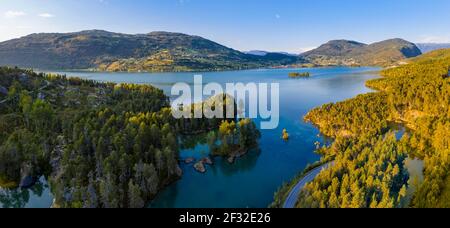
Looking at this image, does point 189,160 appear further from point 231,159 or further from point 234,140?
point 234,140

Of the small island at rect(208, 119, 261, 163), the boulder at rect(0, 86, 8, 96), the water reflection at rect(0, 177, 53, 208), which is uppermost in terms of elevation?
the boulder at rect(0, 86, 8, 96)

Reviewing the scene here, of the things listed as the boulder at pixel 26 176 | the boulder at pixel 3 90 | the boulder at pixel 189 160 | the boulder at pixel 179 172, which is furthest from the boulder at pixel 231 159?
the boulder at pixel 3 90

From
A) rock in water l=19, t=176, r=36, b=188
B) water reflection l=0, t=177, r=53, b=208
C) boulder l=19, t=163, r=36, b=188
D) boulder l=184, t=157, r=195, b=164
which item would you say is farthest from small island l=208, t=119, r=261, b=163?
rock in water l=19, t=176, r=36, b=188

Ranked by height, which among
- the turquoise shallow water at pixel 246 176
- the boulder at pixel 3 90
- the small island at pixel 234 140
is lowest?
the turquoise shallow water at pixel 246 176

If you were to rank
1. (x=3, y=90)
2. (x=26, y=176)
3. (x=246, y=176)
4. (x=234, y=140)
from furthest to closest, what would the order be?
1. (x=3, y=90)
2. (x=234, y=140)
3. (x=246, y=176)
4. (x=26, y=176)

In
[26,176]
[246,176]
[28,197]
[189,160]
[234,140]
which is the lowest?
[28,197]

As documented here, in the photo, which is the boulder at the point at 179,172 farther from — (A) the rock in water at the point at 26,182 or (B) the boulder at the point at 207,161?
(A) the rock in water at the point at 26,182

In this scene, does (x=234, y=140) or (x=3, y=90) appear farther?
(x=3, y=90)

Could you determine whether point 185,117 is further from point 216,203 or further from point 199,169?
point 216,203

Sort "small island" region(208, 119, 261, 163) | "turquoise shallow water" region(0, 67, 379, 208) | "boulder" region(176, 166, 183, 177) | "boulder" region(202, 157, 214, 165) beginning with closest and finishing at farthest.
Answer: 1. "turquoise shallow water" region(0, 67, 379, 208)
2. "boulder" region(176, 166, 183, 177)
3. "boulder" region(202, 157, 214, 165)
4. "small island" region(208, 119, 261, 163)

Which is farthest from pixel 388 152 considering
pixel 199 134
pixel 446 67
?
pixel 446 67

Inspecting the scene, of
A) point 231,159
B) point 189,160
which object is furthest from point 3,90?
point 231,159

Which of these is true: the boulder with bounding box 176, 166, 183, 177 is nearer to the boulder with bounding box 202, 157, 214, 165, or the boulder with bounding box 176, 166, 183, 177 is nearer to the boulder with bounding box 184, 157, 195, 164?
the boulder with bounding box 184, 157, 195, 164
